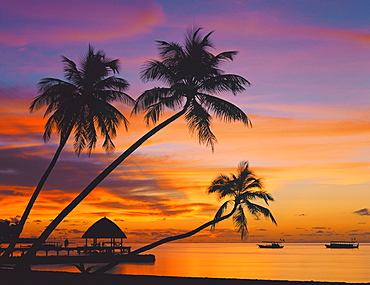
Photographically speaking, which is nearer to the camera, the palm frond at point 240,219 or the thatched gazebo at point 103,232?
the palm frond at point 240,219

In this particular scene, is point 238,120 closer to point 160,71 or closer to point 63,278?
point 160,71

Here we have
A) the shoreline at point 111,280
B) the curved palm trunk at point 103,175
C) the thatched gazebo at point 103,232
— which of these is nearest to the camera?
the shoreline at point 111,280

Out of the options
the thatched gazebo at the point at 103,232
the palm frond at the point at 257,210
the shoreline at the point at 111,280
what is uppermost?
the thatched gazebo at the point at 103,232

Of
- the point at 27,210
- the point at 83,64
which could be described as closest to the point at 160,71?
the point at 83,64

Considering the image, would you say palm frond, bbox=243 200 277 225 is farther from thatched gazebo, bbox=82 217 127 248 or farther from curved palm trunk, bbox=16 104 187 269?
thatched gazebo, bbox=82 217 127 248

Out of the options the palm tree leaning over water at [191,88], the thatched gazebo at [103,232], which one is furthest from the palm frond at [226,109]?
the thatched gazebo at [103,232]

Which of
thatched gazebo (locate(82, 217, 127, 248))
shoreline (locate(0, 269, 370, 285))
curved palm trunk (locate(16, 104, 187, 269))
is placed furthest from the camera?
thatched gazebo (locate(82, 217, 127, 248))

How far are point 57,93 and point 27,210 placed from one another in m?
7.04

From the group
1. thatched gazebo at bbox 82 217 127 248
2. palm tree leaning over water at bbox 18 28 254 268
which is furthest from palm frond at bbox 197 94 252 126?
thatched gazebo at bbox 82 217 127 248

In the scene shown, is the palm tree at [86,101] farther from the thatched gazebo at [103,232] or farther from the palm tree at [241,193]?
the thatched gazebo at [103,232]

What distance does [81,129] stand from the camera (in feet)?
84.2

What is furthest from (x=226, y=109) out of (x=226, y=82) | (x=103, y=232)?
(x=103, y=232)

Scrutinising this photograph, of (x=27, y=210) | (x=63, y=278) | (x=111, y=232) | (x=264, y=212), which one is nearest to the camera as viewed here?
(x=63, y=278)

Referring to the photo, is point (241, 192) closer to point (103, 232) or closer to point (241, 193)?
point (241, 193)
